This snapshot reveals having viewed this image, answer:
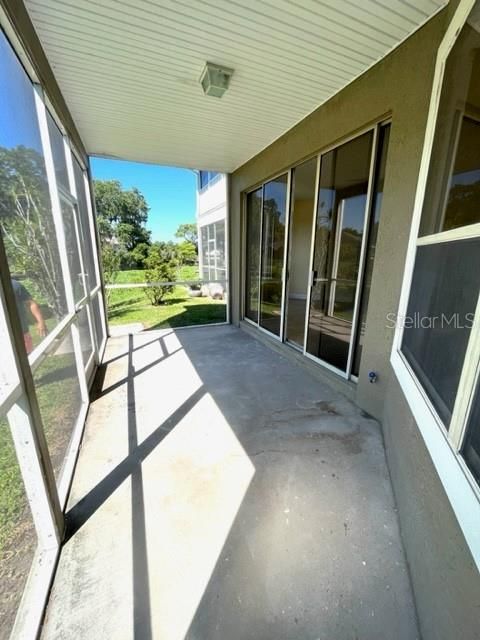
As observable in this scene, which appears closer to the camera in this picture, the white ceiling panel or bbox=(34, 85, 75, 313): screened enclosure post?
the white ceiling panel

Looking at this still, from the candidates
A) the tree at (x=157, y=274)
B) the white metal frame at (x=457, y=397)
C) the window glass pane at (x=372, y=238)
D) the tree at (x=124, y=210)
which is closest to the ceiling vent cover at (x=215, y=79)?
the window glass pane at (x=372, y=238)

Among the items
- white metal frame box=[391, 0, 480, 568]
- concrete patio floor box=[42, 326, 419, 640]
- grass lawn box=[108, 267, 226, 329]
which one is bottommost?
concrete patio floor box=[42, 326, 419, 640]

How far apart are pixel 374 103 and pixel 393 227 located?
1.01 metres

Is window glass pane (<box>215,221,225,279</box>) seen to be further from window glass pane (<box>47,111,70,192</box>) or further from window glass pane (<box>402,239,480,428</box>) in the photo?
window glass pane (<box>402,239,480,428</box>)

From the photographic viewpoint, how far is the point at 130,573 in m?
1.21

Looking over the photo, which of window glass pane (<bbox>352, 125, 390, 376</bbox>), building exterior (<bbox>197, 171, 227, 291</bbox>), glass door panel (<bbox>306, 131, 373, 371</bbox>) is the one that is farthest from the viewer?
building exterior (<bbox>197, 171, 227, 291</bbox>)

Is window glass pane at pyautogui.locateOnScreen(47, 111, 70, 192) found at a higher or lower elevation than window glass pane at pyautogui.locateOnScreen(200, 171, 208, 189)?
lower

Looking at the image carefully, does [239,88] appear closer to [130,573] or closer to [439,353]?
[439,353]

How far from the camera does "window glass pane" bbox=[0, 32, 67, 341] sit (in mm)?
1229

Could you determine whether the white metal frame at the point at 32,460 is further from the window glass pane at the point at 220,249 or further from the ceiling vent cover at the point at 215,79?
the window glass pane at the point at 220,249

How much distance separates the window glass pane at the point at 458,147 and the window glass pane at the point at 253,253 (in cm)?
299

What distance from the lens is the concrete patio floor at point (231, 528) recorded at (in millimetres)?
1065

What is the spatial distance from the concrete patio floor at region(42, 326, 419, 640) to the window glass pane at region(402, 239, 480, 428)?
81cm

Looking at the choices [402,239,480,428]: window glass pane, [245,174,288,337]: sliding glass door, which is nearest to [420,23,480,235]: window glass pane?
[402,239,480,428]: window glass pane
